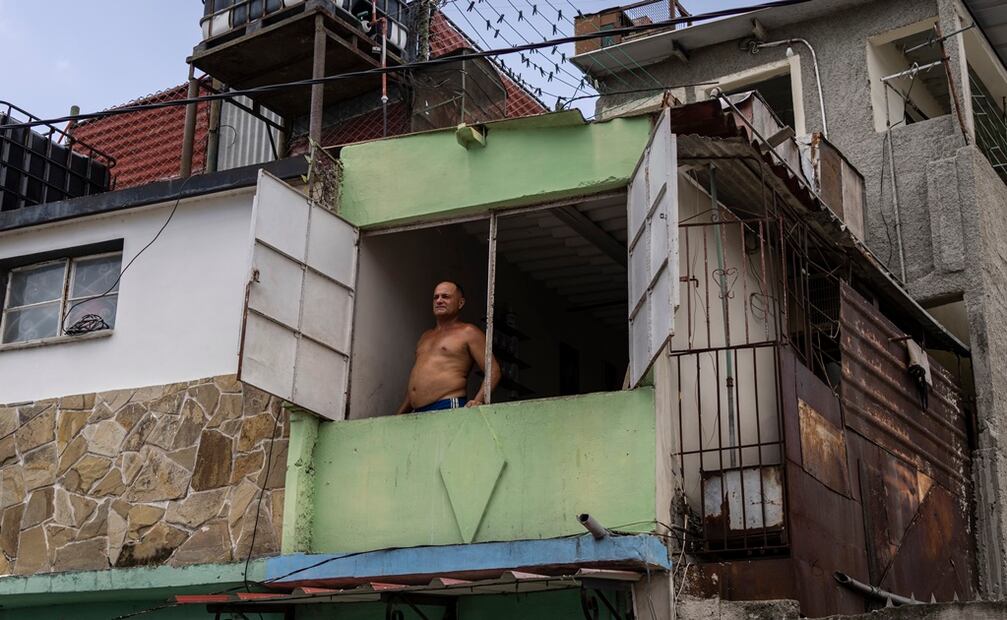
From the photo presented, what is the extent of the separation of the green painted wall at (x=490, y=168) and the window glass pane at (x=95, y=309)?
2.45 metres

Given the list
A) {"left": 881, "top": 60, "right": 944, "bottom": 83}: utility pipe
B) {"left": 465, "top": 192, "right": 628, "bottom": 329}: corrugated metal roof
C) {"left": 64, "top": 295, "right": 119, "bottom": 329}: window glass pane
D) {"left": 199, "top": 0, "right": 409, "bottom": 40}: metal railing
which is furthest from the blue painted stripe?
{"left": 881, "top": 60, "right": 944, "bottom": 83}: utility pipe

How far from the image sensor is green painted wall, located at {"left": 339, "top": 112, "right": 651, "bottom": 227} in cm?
995

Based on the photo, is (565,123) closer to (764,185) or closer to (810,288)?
(764,185)

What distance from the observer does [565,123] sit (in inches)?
398

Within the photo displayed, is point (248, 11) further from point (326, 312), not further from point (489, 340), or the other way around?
point (489, 340)

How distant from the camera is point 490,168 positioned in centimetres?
1038

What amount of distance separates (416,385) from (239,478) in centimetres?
160

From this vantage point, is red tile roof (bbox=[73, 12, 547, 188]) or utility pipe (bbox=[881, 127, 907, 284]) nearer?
utility pipe (bbox=[881, 127, 907, 284])

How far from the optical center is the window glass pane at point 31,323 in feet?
39.3

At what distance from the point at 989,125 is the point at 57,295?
11070 millimetres

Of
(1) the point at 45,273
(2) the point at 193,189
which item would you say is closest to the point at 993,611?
(2) the point at 193,189

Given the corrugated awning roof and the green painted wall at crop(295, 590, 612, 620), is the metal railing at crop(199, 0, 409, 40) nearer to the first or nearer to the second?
the corrugated awning roof

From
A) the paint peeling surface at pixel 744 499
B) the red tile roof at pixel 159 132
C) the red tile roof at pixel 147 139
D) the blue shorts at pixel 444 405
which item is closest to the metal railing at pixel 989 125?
the red tile roof at pixel 159 132

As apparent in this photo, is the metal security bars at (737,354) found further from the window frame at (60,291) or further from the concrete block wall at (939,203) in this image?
the window frame at (60,291)
